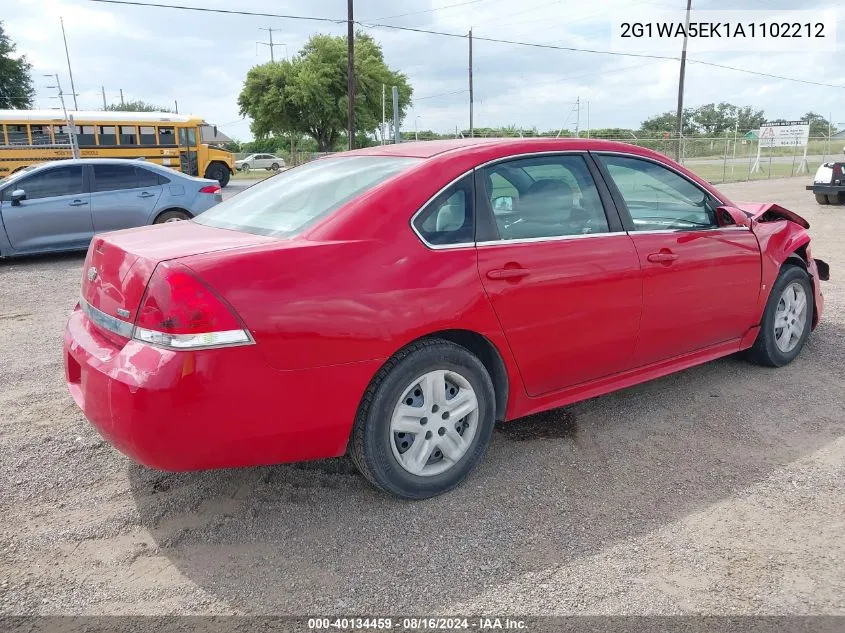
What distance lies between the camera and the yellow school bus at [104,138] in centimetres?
2384

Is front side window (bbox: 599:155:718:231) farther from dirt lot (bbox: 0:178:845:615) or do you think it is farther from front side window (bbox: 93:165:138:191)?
front side window (bbox: 93:165:138:191)

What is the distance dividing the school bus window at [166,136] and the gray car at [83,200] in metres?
16.9

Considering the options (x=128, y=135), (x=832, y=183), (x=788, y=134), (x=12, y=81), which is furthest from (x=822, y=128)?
(x=12, y=81)

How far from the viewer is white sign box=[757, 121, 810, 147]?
31.0 m

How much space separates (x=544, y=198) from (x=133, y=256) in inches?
76.0

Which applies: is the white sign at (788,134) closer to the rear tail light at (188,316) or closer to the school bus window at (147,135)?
the school bus window at (147,135)

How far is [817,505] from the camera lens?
307 cm

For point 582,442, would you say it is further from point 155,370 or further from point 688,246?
point 155,370

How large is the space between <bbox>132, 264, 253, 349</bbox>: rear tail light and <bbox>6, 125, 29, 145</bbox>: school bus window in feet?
83.7

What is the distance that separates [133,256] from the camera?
282 centimetres

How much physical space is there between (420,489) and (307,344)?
2.89 feet

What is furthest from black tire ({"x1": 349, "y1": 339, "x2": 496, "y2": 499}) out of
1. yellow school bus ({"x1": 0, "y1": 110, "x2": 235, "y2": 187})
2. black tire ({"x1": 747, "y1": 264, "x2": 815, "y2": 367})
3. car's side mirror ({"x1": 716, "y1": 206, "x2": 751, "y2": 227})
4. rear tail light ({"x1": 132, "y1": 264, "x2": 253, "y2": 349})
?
yellow school bus ({"x1": 0, "y1": 110, "x2": 235, "y2": 187})

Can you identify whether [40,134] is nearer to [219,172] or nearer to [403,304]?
[219,172]

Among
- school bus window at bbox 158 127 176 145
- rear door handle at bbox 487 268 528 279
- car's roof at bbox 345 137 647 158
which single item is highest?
school bus window at bbox 158 127 176 145
